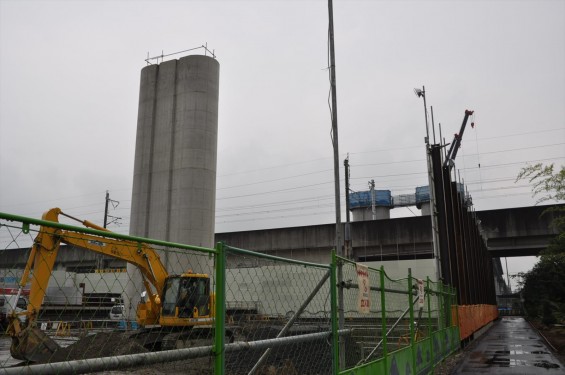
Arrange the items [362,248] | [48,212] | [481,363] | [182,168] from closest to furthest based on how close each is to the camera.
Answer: [48,212], [481,363], [182,168], [362,248]

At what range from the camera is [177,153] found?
35.7 metres

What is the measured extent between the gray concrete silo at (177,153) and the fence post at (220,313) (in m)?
30.0

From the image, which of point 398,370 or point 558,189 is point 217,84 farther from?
point 398,370

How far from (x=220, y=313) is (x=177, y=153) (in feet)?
109

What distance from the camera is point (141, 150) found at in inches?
1485

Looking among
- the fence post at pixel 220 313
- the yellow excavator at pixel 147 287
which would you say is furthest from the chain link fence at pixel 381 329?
the fence post at pixel 220 313

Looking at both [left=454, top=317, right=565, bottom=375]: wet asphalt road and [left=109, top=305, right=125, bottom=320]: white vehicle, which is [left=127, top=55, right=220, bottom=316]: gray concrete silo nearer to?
[left=454, top=317, right=565, bottom=375]: wet asphalt road

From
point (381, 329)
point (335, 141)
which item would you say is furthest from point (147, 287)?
point (381, 329)

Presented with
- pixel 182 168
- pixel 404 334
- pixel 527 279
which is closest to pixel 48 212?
pixel 404 334

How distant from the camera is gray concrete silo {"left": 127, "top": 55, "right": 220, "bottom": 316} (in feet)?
112

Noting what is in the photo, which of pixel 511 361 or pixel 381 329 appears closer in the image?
pixel 381 329

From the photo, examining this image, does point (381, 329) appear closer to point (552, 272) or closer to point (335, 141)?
point (335, 141)

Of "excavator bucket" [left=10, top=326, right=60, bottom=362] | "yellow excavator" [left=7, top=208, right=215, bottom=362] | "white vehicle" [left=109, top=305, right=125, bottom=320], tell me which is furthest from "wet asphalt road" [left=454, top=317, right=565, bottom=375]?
"excavator bucket" [left=10, top=326, right=60, bottom=362]

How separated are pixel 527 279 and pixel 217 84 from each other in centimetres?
3973
